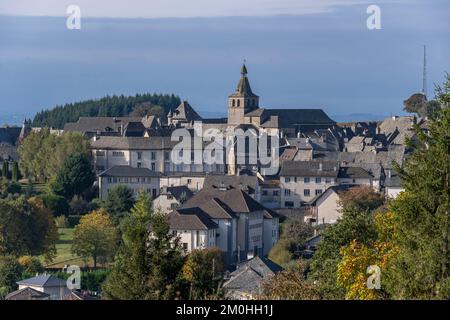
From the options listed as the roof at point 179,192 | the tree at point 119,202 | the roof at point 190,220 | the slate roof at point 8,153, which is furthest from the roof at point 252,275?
the slate roof at point 8,153

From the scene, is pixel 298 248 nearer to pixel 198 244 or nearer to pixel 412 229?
pixel 198 244

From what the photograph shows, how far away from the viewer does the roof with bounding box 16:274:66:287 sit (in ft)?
119

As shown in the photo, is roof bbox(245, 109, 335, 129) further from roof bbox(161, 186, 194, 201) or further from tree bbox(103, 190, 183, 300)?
tree bbox(103, 190, 183, 300)

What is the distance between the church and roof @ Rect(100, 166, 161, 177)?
18.1 metres

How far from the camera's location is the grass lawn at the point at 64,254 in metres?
47.8

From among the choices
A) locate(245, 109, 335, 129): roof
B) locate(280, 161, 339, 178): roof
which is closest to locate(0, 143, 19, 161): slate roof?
locate(245, 109, 335, 129): roof

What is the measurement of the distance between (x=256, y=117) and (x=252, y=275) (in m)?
54.2

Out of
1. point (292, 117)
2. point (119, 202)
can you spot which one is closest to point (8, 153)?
point (292, 117)

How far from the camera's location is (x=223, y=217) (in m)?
52.0

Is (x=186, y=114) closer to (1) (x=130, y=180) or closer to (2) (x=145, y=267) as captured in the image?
(1) (x=130, y=180)

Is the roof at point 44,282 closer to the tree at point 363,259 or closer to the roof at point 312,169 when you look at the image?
the tree at point 363,259

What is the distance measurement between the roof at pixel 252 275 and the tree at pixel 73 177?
2520cm

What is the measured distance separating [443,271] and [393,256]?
90.0 inches
